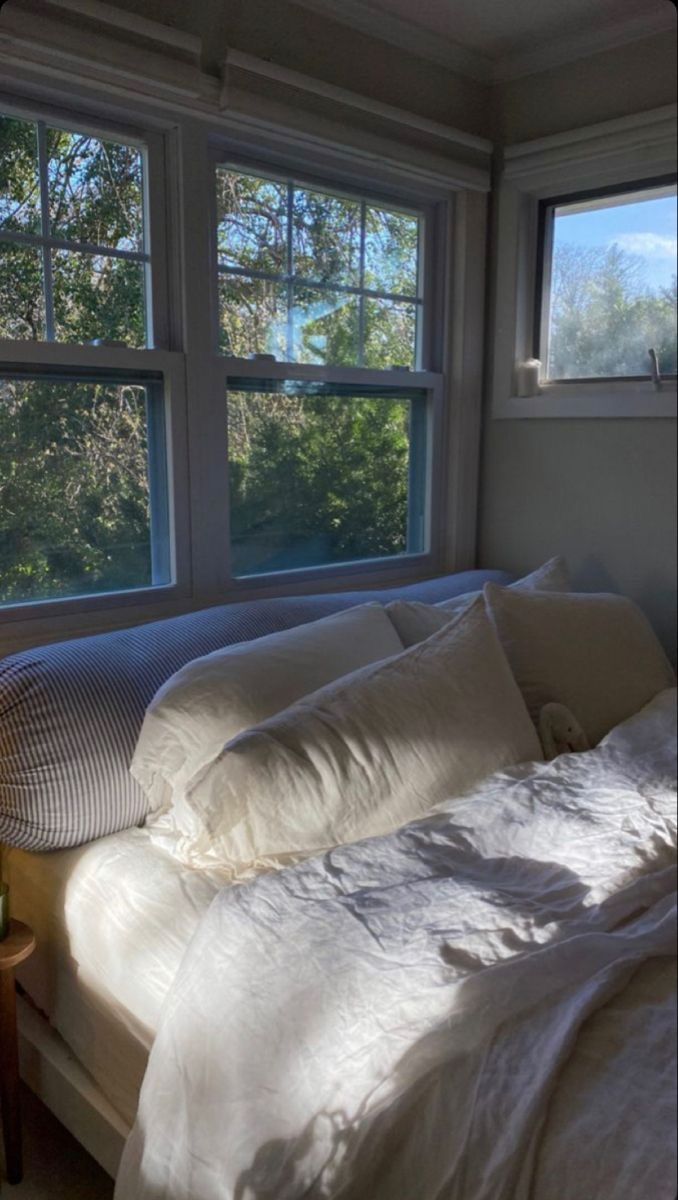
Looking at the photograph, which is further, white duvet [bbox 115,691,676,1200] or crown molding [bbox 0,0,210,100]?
crown molding [bbox 0,0,210,100]

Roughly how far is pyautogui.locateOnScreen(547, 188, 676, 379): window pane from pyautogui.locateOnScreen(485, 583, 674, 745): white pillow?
0.42 ft

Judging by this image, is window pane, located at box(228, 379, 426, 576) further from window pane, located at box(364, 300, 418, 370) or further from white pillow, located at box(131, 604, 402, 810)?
white pillow, located at box(131, 604, 402, 810)

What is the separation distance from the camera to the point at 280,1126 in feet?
2.61

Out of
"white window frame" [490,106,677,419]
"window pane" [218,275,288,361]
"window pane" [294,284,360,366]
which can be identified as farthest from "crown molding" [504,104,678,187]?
"window pane" [218,275,288,361]

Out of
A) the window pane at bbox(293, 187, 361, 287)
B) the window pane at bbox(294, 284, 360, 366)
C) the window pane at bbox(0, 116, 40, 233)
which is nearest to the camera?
the window pane at bbox(293, 187, 361, 287)

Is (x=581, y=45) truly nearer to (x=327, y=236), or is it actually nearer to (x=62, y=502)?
(x=327, y=236)

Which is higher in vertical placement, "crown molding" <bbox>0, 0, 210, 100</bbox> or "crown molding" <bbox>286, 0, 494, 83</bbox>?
"crown molding" <bbox>0, 0, 210, 100</bbox>

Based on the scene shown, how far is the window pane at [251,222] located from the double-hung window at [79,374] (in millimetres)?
124

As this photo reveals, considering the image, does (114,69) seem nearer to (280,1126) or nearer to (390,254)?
(390,254)

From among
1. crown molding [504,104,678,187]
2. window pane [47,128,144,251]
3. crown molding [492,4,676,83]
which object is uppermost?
window pane [47,128,144,251]

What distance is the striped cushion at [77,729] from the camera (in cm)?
119

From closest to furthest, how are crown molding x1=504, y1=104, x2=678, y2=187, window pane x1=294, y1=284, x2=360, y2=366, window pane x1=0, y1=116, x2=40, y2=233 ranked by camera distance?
crown molding x1=504, y1=104, x2=678, y2=187, window pane x1=294, y1=284, x2=360, y2=366, window pane x1=0, y1=116, x2=40, y2=233

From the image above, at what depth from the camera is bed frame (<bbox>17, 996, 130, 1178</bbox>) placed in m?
1.14

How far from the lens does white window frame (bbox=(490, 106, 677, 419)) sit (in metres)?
0.37
